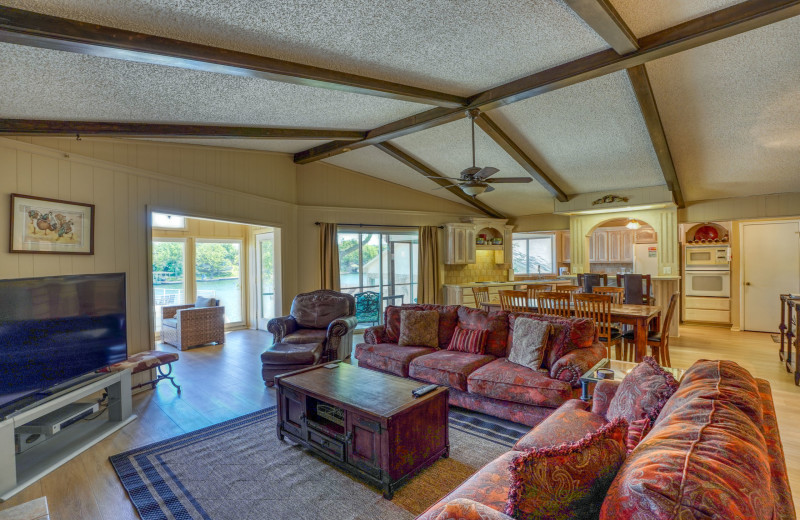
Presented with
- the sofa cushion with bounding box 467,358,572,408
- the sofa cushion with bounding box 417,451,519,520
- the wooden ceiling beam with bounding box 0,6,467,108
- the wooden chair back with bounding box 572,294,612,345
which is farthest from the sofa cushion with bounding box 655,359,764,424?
the wooden ceiling beam with bounding box 0,6,467,108

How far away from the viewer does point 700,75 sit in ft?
11.5

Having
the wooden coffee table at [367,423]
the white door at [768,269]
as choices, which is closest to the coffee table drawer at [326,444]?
the wooden coffee table at [367,423]

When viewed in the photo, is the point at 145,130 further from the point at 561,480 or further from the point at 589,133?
the point at 589,133

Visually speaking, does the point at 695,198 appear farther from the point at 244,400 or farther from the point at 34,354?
the point at 34,354

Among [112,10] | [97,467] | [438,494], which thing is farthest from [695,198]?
[97,467]

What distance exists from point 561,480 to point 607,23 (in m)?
2.88

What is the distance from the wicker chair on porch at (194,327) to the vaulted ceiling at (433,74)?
280cm

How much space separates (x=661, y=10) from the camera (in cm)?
270

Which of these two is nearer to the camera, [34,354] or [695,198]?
[34,354]

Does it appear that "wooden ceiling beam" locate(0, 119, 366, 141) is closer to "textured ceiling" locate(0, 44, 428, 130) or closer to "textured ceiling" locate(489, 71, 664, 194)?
"textured ceiling" locate(0, 44, 428, 130)

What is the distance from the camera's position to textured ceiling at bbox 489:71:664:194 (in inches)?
160

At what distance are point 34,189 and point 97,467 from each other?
96.3 inches

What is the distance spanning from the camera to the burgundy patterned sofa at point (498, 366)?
301 cm

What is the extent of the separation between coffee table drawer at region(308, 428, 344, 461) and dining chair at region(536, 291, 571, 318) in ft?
9.35
